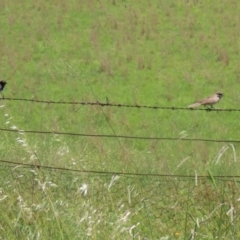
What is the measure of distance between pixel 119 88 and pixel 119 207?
37.3 feet

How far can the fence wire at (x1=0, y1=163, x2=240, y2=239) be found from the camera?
3848 mm

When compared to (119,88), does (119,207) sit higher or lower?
higher

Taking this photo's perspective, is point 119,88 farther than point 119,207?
Yes

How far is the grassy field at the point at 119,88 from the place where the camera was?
5.72 metres

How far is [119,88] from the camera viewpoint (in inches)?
631

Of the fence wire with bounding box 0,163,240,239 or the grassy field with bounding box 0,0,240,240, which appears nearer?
the fence wire with bounding box 0,163,240,239

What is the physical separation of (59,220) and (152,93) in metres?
11.8

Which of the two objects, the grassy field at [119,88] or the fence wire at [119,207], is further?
the grassy field at [119,88]

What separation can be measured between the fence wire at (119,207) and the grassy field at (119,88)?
0.02 metres

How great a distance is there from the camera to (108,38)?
20.2 meters

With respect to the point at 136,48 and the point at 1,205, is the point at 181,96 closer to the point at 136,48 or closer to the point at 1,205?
the point at 136,48

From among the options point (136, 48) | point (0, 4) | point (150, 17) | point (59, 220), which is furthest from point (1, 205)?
point (0, 4)

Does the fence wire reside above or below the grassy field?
above

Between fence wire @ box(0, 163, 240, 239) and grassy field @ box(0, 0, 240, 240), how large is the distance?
2 cm
